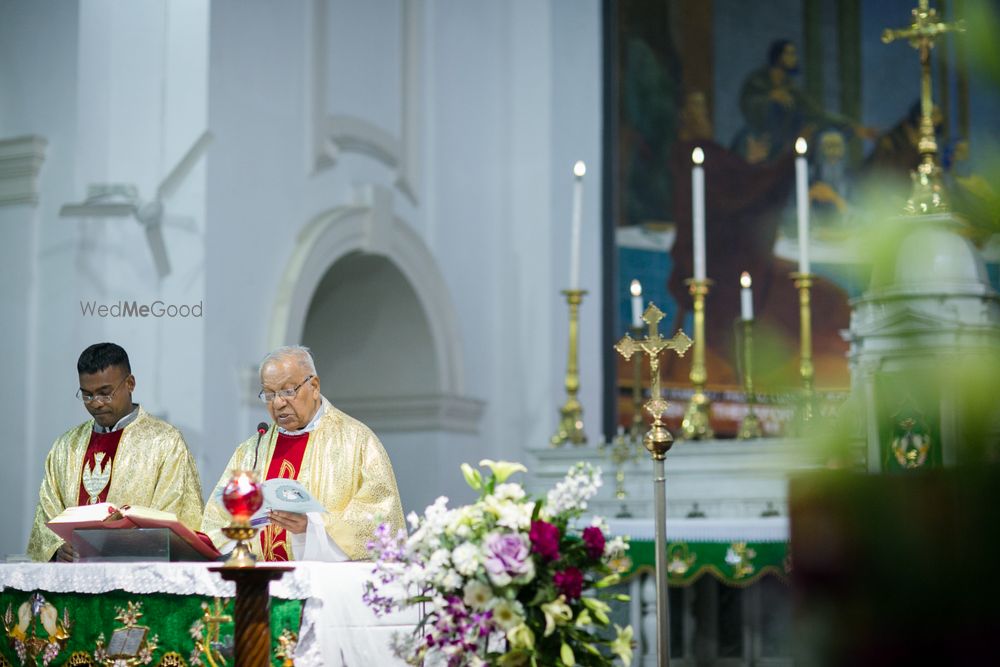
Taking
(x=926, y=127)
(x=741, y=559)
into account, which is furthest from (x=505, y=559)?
(x=926, y=127)

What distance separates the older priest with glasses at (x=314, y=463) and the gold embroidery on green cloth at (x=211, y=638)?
515 mm

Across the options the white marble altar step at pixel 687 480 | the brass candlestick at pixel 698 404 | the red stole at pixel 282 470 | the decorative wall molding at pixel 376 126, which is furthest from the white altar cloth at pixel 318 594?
the decorative wall molding at pixel 376 126

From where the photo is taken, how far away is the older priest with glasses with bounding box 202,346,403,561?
432cm

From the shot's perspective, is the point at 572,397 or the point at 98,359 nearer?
the point at 98,359

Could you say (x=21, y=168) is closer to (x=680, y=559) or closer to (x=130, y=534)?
(x=130, y=534)

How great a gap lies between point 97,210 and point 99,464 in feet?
7.25

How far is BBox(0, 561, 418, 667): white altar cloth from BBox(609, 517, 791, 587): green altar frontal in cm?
303

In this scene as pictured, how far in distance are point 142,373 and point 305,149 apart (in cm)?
184

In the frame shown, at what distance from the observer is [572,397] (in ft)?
25.0

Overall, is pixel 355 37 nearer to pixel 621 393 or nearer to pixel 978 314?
pixel 621 393

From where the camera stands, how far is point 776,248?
35.7ft

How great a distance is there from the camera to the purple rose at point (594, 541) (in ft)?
10.3

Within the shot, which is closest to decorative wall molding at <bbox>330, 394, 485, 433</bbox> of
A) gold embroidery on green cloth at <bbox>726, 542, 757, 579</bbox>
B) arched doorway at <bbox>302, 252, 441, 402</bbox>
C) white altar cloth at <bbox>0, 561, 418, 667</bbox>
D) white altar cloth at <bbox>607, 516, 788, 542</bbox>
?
arched doorway at <bbox>302, 252, 441, 402</bbox>

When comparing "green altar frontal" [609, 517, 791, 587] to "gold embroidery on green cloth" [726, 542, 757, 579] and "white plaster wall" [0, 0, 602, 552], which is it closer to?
"gold embroidery on green cloth" [726, 542, 757, 579]
